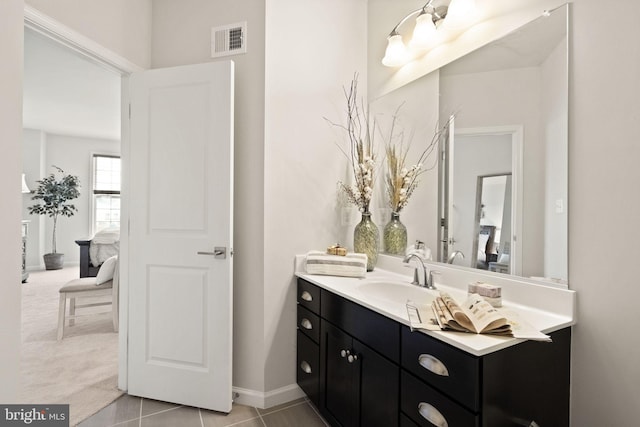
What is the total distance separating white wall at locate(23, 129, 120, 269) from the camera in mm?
6312

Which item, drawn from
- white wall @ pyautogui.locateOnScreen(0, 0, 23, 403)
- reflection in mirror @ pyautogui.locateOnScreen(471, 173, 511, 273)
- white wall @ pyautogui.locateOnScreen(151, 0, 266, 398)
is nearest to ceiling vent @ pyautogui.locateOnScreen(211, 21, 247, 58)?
white wall @ pyautogui.locateOnScreen(151, 0, 266, 398)

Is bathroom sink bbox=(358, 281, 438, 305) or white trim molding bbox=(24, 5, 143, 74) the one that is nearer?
white trim molding bbox=(24, 5, 143, 74)

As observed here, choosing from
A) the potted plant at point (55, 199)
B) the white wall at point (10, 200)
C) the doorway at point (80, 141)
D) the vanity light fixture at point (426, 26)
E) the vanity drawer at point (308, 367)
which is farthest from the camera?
the potted plant at point (55, 199)

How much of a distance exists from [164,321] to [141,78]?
1.58 meters

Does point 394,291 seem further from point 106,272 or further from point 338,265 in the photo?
point 106,272

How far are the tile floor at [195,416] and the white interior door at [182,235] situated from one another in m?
0.06

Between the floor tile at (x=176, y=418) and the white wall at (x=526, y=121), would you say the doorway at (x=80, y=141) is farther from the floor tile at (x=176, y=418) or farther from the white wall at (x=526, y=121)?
the white wall at (x=526, y=121)

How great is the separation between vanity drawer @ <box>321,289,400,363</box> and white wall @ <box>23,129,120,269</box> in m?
7.10

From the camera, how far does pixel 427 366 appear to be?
3.75 feet

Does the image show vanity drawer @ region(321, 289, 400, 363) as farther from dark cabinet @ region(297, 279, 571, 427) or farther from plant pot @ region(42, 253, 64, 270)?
plant pot @ region(42, 253, 64, 270)

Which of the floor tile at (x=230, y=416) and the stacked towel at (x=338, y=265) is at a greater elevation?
the stacked towel at (x=338, y=265)

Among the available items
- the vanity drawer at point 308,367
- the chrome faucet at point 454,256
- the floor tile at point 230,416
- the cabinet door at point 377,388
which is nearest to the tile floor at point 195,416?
the floor tile at point 230,416

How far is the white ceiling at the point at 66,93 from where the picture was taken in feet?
11.0

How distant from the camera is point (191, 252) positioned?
2.08 m
